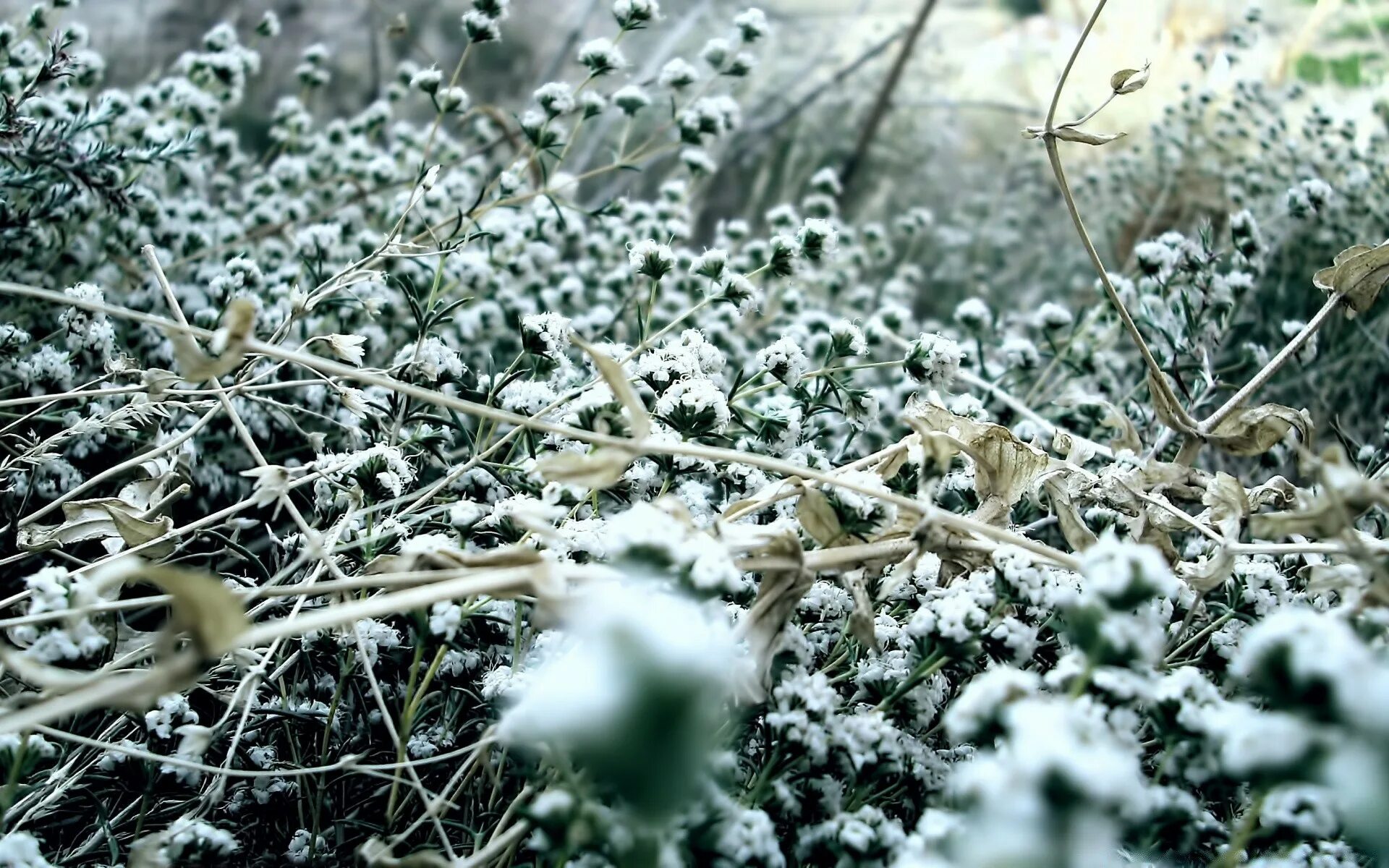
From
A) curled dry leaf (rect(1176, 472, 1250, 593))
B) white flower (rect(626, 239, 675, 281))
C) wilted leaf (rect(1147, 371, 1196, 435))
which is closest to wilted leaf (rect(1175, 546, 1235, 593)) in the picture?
curled dry leaf (rect(1176, 472, 1250, 593))

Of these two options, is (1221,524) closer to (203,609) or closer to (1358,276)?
(1358,276)

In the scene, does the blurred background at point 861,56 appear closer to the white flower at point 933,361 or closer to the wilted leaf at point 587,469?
the white flower at point 933,361

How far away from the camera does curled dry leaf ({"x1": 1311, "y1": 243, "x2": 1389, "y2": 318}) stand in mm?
639

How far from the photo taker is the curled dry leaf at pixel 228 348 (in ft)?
1.52

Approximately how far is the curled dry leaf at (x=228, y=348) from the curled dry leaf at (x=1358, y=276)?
0.60 metres

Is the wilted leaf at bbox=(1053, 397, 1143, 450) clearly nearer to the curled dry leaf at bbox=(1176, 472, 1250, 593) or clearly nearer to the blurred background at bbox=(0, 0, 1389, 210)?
the curled dry leaf at bbox=(1176, 472, 1250, 593)

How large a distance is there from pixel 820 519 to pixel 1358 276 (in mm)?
380

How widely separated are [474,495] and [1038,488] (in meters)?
0.35

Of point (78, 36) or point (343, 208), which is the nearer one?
point (78, 36)

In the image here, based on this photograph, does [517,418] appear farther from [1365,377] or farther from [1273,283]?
[1273,283]

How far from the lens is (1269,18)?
1946 mm

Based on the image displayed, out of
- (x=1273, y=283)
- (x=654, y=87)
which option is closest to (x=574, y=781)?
(x=1273, y=283)

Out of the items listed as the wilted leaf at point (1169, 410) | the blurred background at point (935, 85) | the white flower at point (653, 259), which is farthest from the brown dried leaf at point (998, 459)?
the blurred background at point (935, 85)

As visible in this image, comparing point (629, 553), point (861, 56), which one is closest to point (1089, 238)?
point (629, 553)
